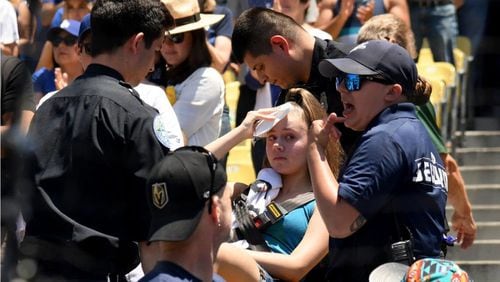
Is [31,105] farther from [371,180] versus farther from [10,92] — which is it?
[371,180]

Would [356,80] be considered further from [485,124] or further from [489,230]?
[485,124]

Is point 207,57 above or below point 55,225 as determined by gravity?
below

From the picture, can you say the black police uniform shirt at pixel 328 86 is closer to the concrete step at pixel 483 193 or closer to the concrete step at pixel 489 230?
the concrete step at pixel 489 230

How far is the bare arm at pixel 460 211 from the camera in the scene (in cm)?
510

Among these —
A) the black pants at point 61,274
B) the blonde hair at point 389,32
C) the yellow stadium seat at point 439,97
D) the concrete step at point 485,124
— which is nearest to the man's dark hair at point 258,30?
the blonde hair at point 389,32

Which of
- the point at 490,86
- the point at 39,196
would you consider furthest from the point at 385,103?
the point at 490,86

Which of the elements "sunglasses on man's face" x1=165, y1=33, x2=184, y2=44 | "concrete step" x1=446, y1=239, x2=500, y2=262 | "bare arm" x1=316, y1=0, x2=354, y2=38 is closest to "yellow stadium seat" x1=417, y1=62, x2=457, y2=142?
"bare arm" x1=316, y1=0, x2=354, y2=38

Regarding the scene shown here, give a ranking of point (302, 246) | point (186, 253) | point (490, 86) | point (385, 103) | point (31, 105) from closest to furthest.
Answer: point (186, 253), point (385, 103), point (302, 246), point (31, 105), point (490, 86)

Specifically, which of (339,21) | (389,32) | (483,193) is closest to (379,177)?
(389,32)

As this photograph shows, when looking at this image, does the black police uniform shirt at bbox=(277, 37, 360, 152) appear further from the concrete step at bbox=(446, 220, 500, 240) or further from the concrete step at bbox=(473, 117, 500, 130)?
the concrete step at bbox=(473, 117, 500, 130)

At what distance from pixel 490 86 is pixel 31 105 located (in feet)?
12.4

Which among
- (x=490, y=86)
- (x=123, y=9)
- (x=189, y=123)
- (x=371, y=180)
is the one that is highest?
(x=123, y=9)

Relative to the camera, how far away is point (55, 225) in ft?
11.5

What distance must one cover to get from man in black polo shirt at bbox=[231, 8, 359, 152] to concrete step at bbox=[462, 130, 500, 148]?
2990 mm
